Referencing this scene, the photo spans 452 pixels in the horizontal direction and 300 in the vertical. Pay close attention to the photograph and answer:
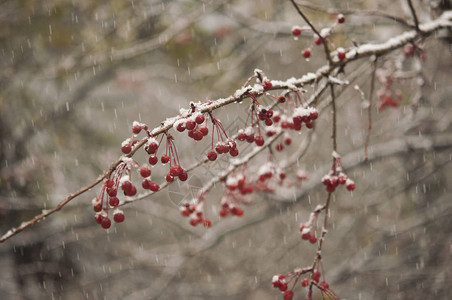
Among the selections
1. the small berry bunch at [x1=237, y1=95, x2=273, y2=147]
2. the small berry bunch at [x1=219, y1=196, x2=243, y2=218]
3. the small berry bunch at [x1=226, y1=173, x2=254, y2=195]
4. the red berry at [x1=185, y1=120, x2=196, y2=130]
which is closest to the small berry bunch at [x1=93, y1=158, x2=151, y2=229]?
the red berry at [x1=185, y1=120, x2=196, y2=130]

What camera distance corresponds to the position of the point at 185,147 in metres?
5.85

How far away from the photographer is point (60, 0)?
4922mm

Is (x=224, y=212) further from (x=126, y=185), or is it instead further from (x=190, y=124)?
(x=190, y=124)

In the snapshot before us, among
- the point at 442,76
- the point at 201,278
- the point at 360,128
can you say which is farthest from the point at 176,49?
the point at 201,278

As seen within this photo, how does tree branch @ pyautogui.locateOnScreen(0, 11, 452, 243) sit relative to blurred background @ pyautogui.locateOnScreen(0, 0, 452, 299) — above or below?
below

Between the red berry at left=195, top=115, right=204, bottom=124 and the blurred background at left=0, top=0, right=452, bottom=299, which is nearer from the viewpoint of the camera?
the red berry at left=195, top=115, right=204, bottom=124

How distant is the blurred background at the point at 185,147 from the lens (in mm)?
3943

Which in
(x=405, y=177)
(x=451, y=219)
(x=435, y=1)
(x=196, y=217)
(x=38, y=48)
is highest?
(x=38, y=48)

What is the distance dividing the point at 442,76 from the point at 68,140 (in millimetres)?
5981

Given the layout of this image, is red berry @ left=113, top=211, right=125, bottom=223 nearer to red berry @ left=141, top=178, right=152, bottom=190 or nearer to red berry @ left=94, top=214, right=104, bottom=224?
red berry @ left=94, top=214, right=104, bottom=224

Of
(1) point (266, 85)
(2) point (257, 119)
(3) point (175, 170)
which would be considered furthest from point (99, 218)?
(1) point (266, 85)

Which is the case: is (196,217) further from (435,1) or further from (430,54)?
(430,54)

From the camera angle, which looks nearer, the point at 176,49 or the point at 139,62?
the point at 176,49

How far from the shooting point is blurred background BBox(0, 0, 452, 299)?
3.94m
